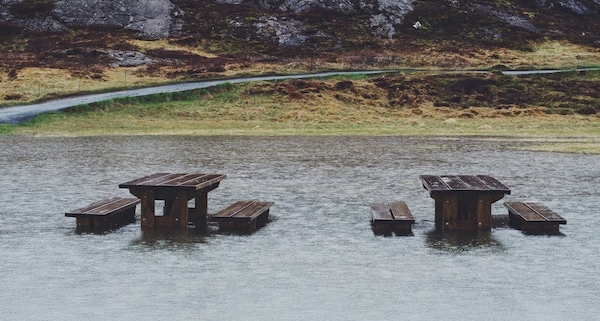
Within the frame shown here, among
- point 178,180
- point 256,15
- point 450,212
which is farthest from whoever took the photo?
point 256,15

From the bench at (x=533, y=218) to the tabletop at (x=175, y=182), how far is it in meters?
5.72

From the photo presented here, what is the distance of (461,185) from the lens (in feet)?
53.4

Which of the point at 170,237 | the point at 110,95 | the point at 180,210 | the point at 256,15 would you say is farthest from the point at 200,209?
the point at 256,15

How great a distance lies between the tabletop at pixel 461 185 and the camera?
1555 centimetres

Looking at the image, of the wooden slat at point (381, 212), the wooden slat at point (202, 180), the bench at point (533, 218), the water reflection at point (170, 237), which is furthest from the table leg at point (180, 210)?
the bench at point (533, 218)

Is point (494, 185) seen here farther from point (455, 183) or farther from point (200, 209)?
point (200, 209)

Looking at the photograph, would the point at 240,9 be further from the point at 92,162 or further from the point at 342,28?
the point at 92,162

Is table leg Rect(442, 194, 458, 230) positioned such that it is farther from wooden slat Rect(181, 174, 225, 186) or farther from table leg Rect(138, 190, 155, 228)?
table leg Rect(138, 190, 155, 228)

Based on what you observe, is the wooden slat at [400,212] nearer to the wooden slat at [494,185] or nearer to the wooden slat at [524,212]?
the wooden slat at [494,185]

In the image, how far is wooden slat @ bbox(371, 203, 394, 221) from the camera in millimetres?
15942

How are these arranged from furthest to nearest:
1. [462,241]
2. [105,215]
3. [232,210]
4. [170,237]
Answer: [232,210]
[105,215]
[170,237]
[462,241]

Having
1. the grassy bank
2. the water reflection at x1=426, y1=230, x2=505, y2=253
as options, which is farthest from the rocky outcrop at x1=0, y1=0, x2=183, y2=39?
the water reflection at x1=426, y1=230, x2=505, y2=253

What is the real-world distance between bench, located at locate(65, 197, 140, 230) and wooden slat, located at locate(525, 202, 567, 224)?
7.74m

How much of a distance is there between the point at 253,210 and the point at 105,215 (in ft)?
8.99
